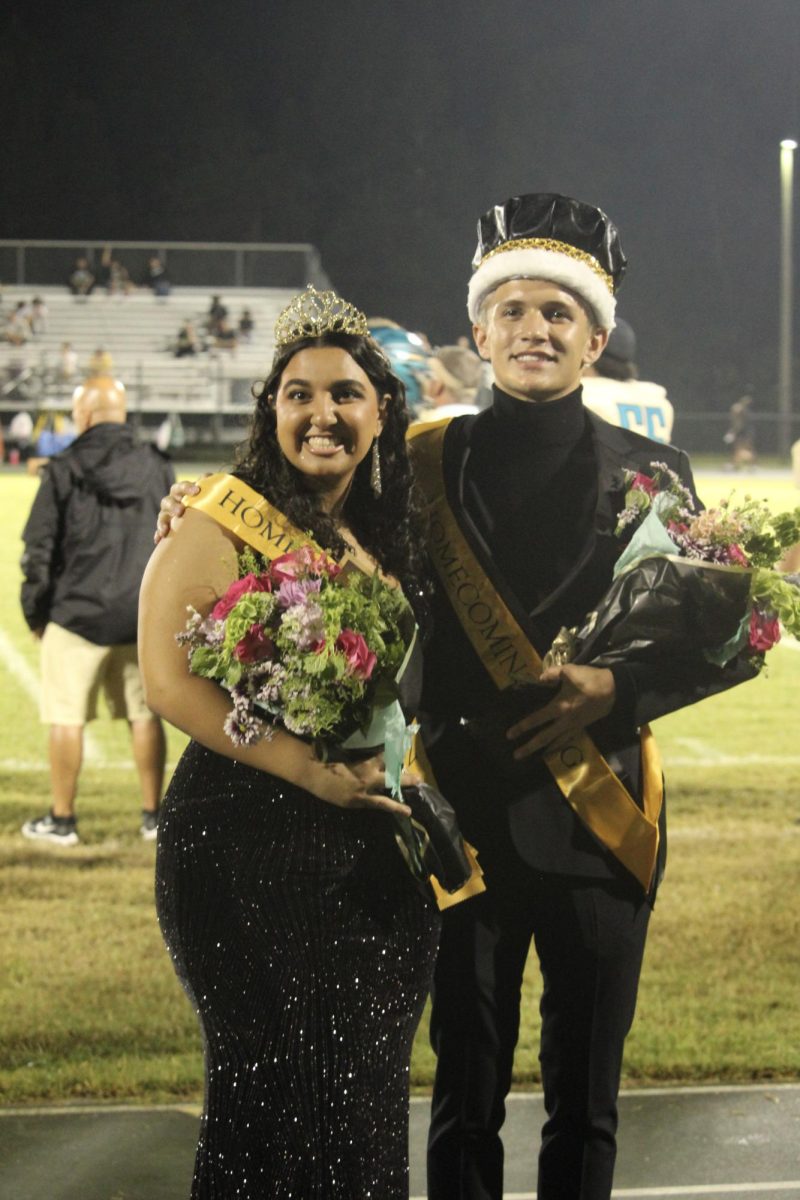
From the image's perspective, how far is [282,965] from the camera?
97.7 inches

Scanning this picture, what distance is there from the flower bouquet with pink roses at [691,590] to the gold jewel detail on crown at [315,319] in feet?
1.67

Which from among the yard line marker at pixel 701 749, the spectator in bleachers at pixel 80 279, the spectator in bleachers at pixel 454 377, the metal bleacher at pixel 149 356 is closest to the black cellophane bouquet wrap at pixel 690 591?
the spectator in bleachers at pixel 454 377

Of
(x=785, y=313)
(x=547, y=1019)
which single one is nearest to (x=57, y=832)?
(x=547, y=1019)

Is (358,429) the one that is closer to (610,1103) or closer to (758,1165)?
(610,1103)

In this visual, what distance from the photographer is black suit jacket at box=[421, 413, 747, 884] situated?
8.93 ft

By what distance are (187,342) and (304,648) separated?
3226 centimetres

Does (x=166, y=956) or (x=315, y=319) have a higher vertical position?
(x=315, y=319)

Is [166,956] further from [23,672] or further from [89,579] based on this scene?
[23,672]

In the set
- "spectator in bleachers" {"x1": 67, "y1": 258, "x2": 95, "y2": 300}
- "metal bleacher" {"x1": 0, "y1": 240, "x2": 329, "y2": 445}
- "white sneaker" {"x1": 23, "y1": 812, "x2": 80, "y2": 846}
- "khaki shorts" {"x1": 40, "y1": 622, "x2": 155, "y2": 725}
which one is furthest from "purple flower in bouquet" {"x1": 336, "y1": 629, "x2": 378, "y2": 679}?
"spectator in bleachers" {"x1": 67, "y1": 258, "x2": 95, "y2": 300}

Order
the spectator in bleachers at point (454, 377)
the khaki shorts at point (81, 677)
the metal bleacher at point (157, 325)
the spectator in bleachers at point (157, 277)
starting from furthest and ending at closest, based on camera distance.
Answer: the spectator in bleachers at point (157, 277) < the metal bleacher at point (157, 325) < the khaki shorts at point (81, 677) < the spectator in bleachers at point (454, 377)

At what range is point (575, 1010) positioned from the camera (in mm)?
2748

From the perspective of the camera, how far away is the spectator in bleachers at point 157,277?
35812mm

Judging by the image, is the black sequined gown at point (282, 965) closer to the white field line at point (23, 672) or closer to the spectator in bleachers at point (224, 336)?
the white field line at point (23, 672)

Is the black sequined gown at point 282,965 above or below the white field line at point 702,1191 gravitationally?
above
